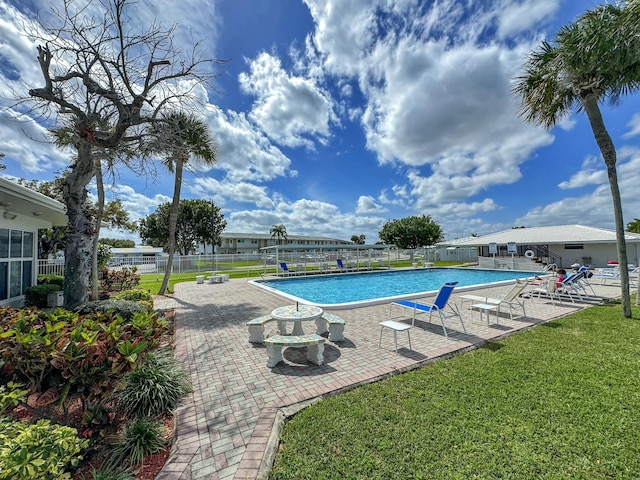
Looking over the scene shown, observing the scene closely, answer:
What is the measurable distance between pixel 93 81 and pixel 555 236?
124ft

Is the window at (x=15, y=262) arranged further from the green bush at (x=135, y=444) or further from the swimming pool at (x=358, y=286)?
the green bush at (x=135, y=444)

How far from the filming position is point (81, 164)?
277 inches

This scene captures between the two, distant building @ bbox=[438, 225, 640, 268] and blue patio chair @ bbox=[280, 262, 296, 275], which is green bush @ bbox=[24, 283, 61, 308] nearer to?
blue patio chair @ bbox=[280, 262, 296, 275]

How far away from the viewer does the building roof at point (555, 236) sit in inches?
984

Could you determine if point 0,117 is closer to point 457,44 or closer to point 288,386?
point 288,386

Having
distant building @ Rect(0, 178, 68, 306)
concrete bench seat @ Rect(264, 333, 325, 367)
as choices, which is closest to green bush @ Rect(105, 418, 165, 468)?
concrete bench seat @ Rect(264, 333, 325, 367)

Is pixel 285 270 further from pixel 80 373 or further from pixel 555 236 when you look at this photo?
pixel 555 236

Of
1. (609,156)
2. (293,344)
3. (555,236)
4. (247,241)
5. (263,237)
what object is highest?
(263,237)

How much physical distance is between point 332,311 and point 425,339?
332 centimetres

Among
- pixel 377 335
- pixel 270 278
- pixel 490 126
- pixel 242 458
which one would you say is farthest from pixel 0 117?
pixel 490 126

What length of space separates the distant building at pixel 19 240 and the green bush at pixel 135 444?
694 cm

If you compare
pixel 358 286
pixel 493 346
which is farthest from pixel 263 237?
pixel 493 346

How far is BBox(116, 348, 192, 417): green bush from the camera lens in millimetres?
3484

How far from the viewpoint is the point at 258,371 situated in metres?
4.59
